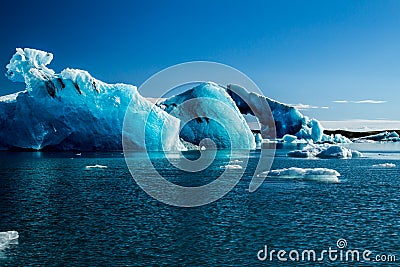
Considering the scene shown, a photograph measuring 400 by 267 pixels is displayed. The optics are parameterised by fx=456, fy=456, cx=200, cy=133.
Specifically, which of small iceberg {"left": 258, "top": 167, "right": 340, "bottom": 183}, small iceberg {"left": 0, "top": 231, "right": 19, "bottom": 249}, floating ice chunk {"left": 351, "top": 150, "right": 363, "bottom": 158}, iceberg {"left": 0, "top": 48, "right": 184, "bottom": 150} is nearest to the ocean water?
small iceberg {"left": 0, "top": 231, "right": 19, "bottom": 249}

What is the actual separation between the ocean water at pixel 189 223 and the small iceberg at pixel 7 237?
0.69 feet

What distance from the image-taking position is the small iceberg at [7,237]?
45.2ft

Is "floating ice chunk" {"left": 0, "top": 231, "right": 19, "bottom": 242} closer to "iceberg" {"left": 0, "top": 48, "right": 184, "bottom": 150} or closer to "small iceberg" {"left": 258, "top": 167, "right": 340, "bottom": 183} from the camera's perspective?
"small iceberg" {"left": 258, "top": 167, "right": 340, "bottom": 183}

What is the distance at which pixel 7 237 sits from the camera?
14062 millimetres

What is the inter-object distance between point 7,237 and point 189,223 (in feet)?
21.0

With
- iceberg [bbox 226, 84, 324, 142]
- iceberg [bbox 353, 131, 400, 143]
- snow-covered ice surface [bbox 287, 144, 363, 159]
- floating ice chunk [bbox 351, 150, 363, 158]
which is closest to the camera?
snow-covered ice surface [bbox 287, 144, 363, 159]

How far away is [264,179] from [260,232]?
14795 mm

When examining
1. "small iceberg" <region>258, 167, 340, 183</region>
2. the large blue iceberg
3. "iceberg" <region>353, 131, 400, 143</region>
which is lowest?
"small iceberg" <region>258, 167, 340, 183</region>

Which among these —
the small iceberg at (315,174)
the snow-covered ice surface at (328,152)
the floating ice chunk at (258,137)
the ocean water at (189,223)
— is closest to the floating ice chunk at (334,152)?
the snow-covered ice surface at (328,152)

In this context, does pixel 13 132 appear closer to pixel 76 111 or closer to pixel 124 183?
pixel 76 111

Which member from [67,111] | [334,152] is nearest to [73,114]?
[67,111]

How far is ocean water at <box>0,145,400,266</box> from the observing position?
13.0m

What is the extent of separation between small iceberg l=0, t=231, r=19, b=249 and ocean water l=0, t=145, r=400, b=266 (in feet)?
0.69

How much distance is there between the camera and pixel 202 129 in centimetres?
7169
